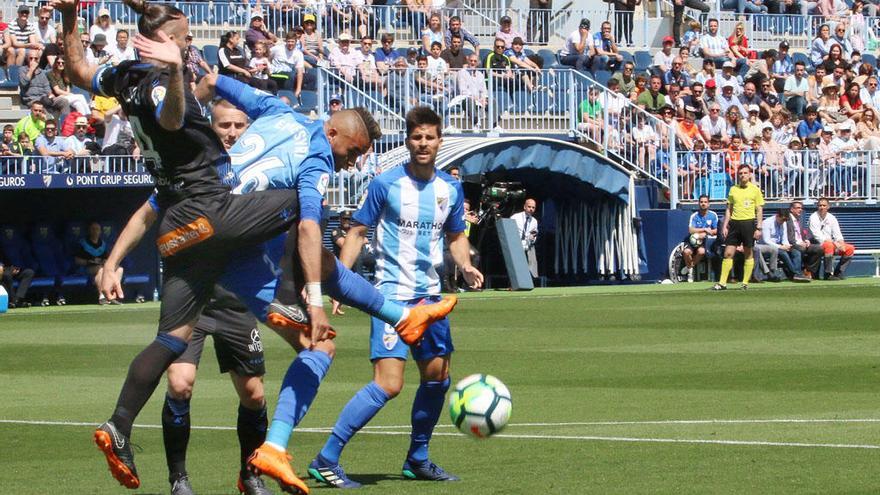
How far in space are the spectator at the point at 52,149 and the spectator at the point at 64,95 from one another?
0.94 m

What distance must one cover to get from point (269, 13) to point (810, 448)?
24.3 meters

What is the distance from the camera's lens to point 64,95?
87.9ft

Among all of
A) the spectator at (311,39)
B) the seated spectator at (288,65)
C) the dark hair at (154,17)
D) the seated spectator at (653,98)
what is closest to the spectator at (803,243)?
the seated spectator at (653,98)

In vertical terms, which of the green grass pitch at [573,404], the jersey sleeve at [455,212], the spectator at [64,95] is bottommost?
the green grass pitch at [573,404]

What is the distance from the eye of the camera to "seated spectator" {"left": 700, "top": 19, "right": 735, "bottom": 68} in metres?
37.8

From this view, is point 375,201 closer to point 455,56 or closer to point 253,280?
point 253,280

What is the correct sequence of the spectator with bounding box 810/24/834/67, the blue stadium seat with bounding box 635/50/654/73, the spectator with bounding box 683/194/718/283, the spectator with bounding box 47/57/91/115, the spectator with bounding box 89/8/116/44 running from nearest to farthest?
the spectator with bounding box 47/57/91/115 → the spectator with bounding box 89/8/116/44 → the spectator with bounding box 683/194/718/283 → the blue stadium seat with bounding box 635/50/654/73 → the spectator with bounding box 810/24/834/67

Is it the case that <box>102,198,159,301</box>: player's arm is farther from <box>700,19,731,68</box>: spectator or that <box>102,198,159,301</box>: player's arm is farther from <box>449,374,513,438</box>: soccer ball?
<box>700,19,731,68</box>: spectator

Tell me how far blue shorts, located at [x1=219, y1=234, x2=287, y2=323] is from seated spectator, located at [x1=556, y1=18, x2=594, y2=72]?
2710cm

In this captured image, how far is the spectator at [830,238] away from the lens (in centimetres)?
3091

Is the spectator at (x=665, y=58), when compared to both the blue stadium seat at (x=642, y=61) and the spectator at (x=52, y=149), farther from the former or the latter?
the spectator at (x=52, y=149)

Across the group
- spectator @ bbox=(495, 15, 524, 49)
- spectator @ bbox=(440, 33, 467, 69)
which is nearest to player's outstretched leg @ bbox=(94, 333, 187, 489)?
spectator @ bbox=(440, 33, 467, 69)

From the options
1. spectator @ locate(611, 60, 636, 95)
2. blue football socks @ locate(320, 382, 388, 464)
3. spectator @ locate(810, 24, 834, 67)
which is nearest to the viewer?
blue football socks @ locate(320, 382, 388, 464)

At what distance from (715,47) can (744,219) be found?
10653 mm
